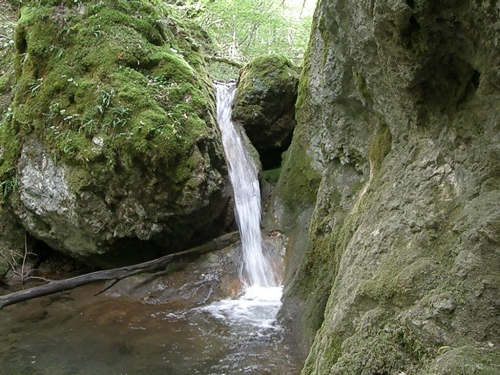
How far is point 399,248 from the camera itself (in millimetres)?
2719

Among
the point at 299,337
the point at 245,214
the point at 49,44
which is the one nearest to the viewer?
the point at 299,337

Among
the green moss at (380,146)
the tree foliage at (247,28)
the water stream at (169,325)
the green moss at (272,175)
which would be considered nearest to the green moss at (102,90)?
the water stream at (169,325)

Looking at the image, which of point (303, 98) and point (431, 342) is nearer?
point (431, 342)

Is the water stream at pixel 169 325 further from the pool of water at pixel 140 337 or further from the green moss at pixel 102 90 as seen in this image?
the green moss at pixel 102 90

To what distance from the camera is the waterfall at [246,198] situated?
281 inches

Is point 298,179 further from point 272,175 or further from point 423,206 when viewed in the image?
point 423,206

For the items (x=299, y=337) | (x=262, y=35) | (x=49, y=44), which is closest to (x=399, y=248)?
(x=299, y=337)

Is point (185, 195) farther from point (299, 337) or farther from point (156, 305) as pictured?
point (299, 337)

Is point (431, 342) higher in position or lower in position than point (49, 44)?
lower

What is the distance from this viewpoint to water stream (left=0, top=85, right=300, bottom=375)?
14.7ft

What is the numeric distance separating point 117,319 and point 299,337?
2.72 metres

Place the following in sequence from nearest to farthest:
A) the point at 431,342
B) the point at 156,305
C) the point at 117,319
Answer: the point at 431,342, the point at 117,319, the point at 156,305

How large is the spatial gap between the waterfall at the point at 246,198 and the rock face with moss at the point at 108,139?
54 centimetres

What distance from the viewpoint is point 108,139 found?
642 cm
